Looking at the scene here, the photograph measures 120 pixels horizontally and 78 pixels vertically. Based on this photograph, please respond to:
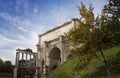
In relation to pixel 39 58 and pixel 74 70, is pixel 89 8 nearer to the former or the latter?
pixel 74 70

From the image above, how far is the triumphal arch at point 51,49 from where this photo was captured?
37.3 meters

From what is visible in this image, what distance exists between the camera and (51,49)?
4084cm

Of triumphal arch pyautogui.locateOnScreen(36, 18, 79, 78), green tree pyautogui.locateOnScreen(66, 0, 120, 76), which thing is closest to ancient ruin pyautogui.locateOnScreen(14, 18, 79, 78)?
triumphal arch pyautogui.locateOnScreen(36, 18, 79, 78)

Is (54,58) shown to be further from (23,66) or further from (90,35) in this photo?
(90,35)

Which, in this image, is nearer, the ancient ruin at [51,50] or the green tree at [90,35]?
the green tree at [90,35]

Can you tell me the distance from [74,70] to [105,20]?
5591mm

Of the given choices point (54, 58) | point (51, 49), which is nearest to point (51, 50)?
Result: point (51, 49)

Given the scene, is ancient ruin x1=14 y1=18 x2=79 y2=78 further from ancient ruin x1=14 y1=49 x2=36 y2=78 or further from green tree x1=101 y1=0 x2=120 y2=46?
green tree x1=101 y1=0 x2=120 y2=46

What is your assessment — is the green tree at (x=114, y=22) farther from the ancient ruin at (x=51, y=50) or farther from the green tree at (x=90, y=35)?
the ancient ruin at (x=51, y=50)

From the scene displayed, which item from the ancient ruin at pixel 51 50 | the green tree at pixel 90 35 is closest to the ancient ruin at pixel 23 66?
the ancient ruin at pixel 51 50

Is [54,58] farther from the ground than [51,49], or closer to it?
closer to it

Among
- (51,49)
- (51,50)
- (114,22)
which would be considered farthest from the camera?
(51,50)

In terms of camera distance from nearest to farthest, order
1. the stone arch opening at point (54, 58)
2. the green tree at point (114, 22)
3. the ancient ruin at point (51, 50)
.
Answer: the green tree at point (114, 22) < the ancient ruin at point (51, 50) < the stone arch opening at point (54, 58)

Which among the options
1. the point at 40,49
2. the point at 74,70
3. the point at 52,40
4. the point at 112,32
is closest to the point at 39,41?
the point at 40,49
